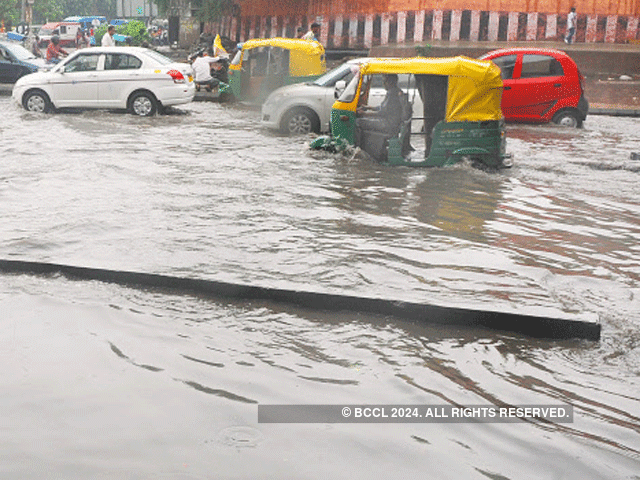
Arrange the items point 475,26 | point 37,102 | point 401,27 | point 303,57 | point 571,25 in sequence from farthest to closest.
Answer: point 401,27 < point 475,26 < point 571,25 < point 303,57 < point 37,102

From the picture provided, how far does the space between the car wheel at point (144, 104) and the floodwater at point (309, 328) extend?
7466 millimetres

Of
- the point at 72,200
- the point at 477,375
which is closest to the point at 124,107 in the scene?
the point at 72,200

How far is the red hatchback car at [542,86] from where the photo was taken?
16812mm

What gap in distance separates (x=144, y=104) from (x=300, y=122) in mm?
4600

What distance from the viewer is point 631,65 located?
2352 cm

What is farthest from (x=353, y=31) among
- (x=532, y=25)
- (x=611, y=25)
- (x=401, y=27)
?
(x=611, y=25)

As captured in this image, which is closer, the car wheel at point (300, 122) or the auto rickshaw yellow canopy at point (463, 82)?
the auto rickshaw yellow canopy at point (463, 82)

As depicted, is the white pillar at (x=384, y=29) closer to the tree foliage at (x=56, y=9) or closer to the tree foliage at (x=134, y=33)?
the tree foliage at (x=134, y=33)

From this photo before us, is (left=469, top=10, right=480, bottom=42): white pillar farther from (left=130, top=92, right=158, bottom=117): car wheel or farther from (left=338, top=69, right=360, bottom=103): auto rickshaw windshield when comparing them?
(left=338, top=69, right=360, bottom=103): auto rickshaw windshield

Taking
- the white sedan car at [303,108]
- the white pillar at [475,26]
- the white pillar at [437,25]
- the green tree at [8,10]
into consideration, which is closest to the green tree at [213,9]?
the white pillar at [437,25]

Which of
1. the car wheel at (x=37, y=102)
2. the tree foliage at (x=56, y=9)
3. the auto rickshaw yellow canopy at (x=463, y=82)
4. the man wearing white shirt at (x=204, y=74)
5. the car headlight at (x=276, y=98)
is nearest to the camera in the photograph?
the auto rickshaw yellow canopy at (x=463, y=82)

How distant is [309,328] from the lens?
18.6 feet

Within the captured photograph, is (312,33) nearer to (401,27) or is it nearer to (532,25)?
(401,27)

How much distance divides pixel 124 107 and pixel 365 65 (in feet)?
27.5
